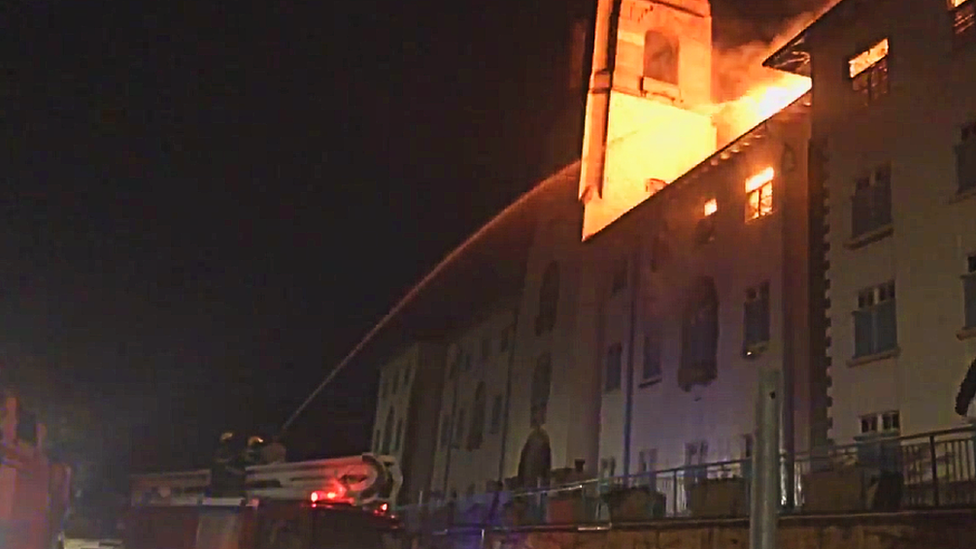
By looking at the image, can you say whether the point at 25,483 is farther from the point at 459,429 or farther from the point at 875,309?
the point at 459,429

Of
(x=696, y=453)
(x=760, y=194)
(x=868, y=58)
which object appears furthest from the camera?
(x=696, y=453)

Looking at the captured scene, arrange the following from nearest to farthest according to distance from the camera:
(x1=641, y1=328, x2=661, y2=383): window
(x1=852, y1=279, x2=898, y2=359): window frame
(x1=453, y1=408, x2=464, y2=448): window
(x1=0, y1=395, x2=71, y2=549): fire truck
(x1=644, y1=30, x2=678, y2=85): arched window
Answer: (x1=0, y1=395, x2=71, y2=549): fire truck < (x1=852, y1=279, x2=898, y2=359): window frame < (x1=641, y1=328, x2=661, y2=383): window < (x1=644, y1=30, x2=678, y2=85): arched window < (x1=453, y1=408, x2=464, y2=448): window

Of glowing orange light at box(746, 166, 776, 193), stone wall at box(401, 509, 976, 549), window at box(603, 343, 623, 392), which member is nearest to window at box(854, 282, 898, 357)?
glowing orange light at box(746, 166, 776, 193)

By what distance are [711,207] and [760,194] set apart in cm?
262

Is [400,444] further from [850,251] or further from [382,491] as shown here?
[850,251]

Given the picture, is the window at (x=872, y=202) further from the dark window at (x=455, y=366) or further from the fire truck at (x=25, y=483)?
the dark window at (x=455, y=366)

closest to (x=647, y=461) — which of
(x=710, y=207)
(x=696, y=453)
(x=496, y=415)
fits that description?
(x=696, y=453)

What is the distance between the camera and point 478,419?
1865 inches

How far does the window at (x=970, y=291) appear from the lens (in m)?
17.4

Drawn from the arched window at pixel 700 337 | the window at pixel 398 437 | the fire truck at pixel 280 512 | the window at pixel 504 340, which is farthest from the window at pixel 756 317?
the window at pixel 398 437

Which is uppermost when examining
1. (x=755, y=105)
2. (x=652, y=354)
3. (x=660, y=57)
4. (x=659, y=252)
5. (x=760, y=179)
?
(x=660, y=57)

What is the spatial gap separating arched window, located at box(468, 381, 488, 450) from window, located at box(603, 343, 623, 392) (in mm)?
13094

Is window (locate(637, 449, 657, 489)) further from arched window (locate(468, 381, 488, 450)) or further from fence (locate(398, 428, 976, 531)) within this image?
arched window (locate(468, 381, 488, 450))

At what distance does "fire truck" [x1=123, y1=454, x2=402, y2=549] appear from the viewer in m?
17.6
